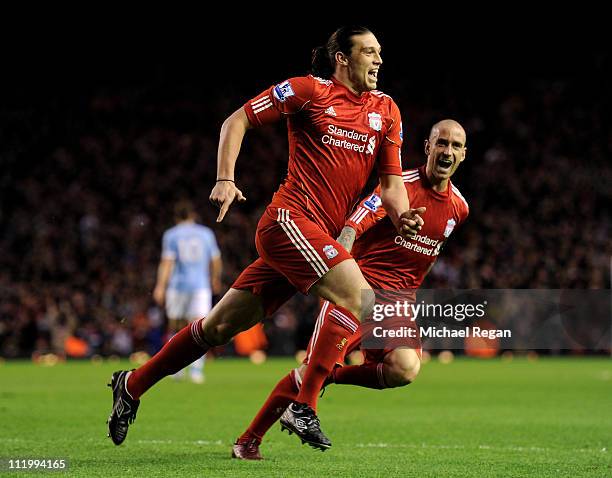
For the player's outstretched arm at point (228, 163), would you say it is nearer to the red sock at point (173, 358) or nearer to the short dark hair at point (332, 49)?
the short dark hair at point (332, 49)

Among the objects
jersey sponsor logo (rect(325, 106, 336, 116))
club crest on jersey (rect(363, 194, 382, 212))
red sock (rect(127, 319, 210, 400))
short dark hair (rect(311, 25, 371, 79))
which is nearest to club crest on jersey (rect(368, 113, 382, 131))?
jersey sponsor logo (rect(325, 106, 336, 116))

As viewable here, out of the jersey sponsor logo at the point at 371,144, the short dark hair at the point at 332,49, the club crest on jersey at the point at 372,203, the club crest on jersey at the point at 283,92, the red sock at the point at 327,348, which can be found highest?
the short dark hair at the point at 332,49

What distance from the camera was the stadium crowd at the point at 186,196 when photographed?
2198cm

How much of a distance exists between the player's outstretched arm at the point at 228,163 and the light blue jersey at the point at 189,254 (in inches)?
308

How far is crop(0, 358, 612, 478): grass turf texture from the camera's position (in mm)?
5871

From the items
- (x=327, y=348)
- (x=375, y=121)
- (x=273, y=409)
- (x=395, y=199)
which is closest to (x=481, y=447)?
(x=273, y=409)

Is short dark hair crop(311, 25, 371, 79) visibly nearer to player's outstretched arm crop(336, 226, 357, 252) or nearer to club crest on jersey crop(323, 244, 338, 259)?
player's outstretched arm crop(336, 226, 357, 252)

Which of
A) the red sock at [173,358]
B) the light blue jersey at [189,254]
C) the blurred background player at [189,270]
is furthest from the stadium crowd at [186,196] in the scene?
the red sock at [173,358]

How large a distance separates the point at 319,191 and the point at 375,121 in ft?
1.65

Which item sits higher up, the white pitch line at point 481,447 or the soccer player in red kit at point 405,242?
the soccer player in red kit at point 405,242

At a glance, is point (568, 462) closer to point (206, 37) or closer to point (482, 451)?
point (482, 451)

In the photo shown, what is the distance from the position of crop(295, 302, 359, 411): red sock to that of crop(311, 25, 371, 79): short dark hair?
1336mm

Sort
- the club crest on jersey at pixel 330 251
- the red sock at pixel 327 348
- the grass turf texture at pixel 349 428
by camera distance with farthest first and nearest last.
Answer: the grass turf texture at pixel 349 428, the red sock at pixel 327 348, the club crest on jersey at pixel 330 251

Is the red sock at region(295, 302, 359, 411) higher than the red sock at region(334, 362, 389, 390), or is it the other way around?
the red sock at region(295, 302, 359, 411)
